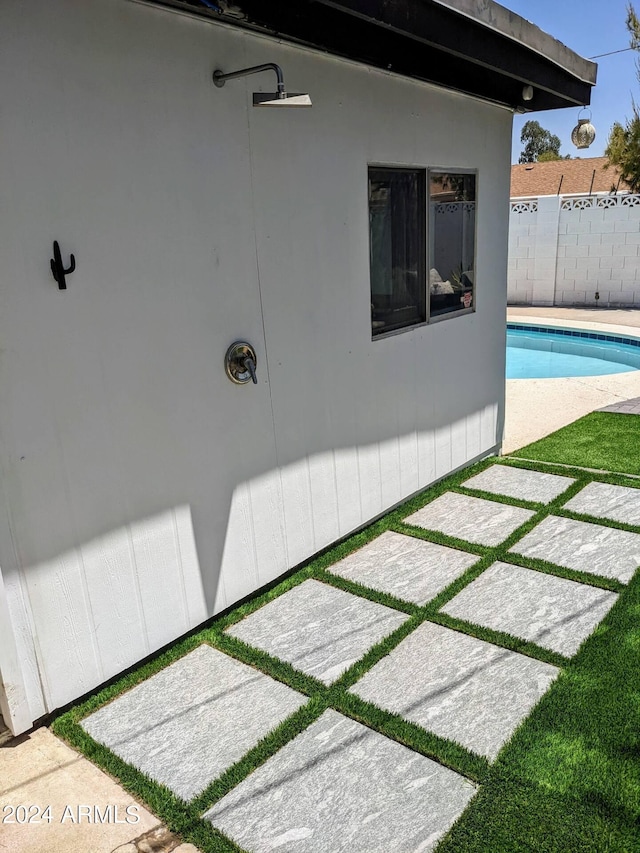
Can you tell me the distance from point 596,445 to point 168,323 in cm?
381

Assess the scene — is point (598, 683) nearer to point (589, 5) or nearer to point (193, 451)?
point (193, 451)

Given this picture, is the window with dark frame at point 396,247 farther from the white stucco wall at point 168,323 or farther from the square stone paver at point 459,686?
the square stone paver at point 459,686

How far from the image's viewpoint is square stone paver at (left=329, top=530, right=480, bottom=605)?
3.21m

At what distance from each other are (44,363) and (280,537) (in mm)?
1529

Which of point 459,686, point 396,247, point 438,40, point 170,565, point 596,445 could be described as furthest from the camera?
point 596,445

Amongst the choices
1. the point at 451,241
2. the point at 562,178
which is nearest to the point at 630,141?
the point at 562,178

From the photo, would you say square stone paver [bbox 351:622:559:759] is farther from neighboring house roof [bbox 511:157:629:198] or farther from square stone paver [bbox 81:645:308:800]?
neighboring house roof [bbox 511:157:629:198]

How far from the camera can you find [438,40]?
3.15 metres

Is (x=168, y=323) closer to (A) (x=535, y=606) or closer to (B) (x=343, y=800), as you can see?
(B) (x=343, y=800)

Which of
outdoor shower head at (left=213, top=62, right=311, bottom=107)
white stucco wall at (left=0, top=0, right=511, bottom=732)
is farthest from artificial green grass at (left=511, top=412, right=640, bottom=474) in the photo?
outdoor shower head at (left=213, top=62, right=311, bottom=107)

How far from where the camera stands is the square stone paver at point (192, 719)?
7.17 ft

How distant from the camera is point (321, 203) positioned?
3252 millimetres

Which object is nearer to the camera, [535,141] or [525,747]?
[525,747]

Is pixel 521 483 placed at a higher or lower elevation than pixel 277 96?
lower
